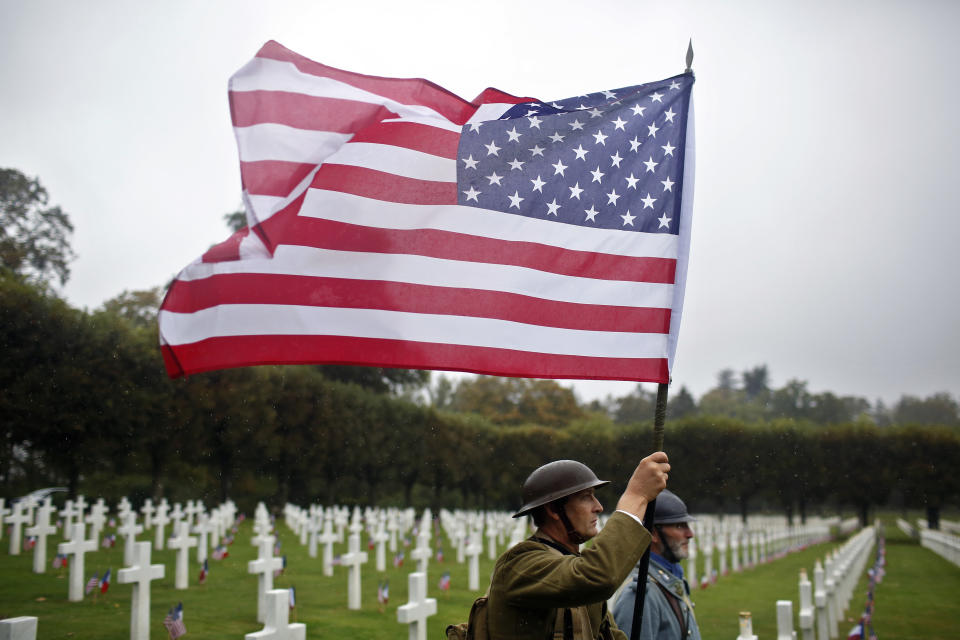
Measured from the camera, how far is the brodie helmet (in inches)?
118

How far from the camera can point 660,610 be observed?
430cm

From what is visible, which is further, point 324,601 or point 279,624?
point 324,601

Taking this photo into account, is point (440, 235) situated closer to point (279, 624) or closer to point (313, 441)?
point (279, 624)

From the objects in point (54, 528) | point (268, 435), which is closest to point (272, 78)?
point (54, 528)

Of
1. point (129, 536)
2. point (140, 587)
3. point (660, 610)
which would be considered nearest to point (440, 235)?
point (660, 610)

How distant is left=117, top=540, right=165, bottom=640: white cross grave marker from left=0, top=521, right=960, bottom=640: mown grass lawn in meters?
0.86

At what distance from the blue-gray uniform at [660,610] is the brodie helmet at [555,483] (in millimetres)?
1403

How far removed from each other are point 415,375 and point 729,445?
63.0 ft

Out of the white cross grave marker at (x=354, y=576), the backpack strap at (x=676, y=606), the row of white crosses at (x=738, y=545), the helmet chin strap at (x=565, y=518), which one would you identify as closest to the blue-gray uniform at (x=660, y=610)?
the backpack strap at (x=676, y=606)

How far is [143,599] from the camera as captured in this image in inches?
311

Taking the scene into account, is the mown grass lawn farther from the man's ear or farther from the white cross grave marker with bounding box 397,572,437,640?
the man's ear

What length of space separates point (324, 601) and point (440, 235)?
9.84 m

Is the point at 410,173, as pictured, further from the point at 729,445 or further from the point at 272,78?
the point at 729,445

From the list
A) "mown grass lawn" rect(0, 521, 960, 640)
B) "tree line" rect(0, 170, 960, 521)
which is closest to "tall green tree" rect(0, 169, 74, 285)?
"tree line" rect(0, 170, 960, 521)
